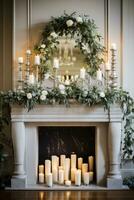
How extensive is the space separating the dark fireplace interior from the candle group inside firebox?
0.14m

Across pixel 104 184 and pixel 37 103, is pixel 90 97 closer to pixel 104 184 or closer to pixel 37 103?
pixel 37 103

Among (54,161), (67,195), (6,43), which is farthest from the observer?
(6,43)

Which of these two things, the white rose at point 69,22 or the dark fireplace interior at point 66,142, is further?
the dark fireplace interior at point 66,142

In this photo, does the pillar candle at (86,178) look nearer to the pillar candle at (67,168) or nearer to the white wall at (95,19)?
the pillar candle at (67,168)

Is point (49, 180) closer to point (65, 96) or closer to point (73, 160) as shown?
point (73, 160)

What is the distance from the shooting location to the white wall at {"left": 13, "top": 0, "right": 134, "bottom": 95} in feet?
17.1

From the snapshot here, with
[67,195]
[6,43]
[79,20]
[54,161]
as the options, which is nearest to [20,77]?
[6,43]

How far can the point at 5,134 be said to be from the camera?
17.3 feet

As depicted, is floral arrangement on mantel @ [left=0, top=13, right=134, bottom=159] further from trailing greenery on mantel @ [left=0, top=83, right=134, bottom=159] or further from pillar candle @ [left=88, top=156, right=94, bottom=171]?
pillar candle @ [left=88, top=156, right=94, bottom=171]

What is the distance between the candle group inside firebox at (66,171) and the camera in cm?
503

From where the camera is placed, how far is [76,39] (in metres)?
5.21

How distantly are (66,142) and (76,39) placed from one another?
5.03ft

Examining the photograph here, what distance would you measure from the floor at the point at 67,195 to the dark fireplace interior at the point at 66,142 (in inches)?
30.1

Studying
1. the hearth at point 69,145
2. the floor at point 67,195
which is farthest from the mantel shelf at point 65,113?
the floor at point 67,195
